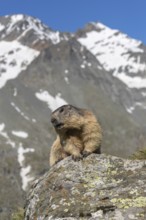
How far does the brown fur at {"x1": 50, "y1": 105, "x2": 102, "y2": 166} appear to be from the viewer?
42.3 ft

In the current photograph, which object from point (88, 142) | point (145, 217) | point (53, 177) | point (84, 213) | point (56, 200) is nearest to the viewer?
point (145, 217)

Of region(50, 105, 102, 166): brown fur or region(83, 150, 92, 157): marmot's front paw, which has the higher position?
region(50, 105, 102, 166): brown fur

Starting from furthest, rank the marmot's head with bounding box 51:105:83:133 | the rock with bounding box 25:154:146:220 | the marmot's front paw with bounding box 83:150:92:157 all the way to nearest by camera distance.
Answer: the marmot's head with bounding box 51:105:83:133 < the marmot's front paw with bounding box 83:150:92:157 < the rock with bounding box 25:154:146:220

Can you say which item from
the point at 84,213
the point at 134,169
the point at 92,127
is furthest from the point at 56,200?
the point at 92,127

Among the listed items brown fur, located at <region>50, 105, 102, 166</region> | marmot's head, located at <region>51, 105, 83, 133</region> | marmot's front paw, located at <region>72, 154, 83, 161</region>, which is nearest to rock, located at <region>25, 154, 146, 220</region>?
marmot's front paw, located at <region>72, 154, 83, 161</region>

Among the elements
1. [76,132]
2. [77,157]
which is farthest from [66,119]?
[77,157]

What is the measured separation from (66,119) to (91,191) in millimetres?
2828

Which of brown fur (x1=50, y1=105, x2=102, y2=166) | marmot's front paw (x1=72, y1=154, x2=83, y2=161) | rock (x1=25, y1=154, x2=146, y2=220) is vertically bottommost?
rock (x1=25, y1=154, x2=146, y2=220)

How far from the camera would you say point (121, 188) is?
10867 millimetres

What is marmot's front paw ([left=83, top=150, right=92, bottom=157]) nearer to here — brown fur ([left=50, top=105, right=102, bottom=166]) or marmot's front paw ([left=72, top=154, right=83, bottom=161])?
brown fur ([left=50, top=105, right=102, bottom=166])

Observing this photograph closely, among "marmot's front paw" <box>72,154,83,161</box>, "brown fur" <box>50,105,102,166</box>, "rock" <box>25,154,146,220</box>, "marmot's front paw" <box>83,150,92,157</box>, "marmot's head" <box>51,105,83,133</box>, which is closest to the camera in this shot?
"rock" <box>25,154,146,220</box>

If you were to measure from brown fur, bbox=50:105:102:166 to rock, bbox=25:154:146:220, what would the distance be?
1.55 ft

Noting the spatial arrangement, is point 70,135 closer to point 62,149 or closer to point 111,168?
point 62,149

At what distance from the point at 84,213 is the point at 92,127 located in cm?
326
